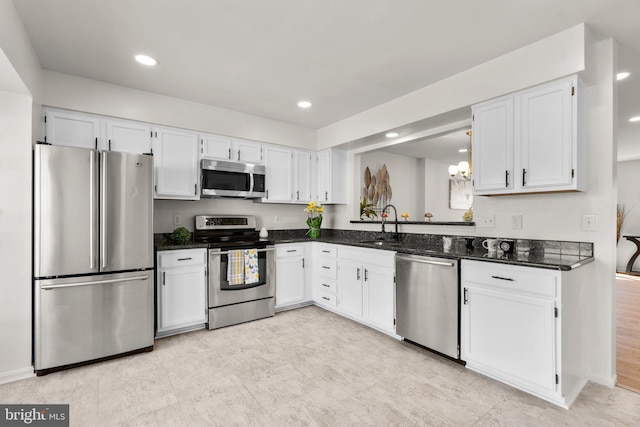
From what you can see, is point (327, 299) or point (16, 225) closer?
point (16, 225)

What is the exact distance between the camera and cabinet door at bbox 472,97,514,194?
253 cm

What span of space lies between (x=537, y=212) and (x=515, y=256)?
527mm

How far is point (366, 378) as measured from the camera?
2.37 metres

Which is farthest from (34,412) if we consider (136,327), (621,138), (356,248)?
(621,138)

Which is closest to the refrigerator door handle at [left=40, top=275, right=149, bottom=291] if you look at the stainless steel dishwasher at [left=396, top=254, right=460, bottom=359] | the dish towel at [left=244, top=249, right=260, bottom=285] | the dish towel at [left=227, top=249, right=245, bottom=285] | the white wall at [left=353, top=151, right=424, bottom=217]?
the dish towel at [left=227, top=249, right=245, bottom=285]

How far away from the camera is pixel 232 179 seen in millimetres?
3811

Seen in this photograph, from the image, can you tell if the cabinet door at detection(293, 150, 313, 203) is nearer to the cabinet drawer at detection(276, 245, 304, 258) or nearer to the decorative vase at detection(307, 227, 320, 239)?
the decorative vase at detection(307, 227, 320, 239)

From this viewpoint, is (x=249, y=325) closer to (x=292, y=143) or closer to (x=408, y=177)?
(x=292, y=143)

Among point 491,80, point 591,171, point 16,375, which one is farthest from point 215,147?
point 591,171

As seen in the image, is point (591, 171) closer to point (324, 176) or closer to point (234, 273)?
point (324, 176)

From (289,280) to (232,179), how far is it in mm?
1421

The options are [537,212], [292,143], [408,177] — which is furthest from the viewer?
[408,177]

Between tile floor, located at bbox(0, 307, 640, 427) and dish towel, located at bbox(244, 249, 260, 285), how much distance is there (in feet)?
2.54

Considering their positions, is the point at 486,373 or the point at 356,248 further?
the point at 356,248
